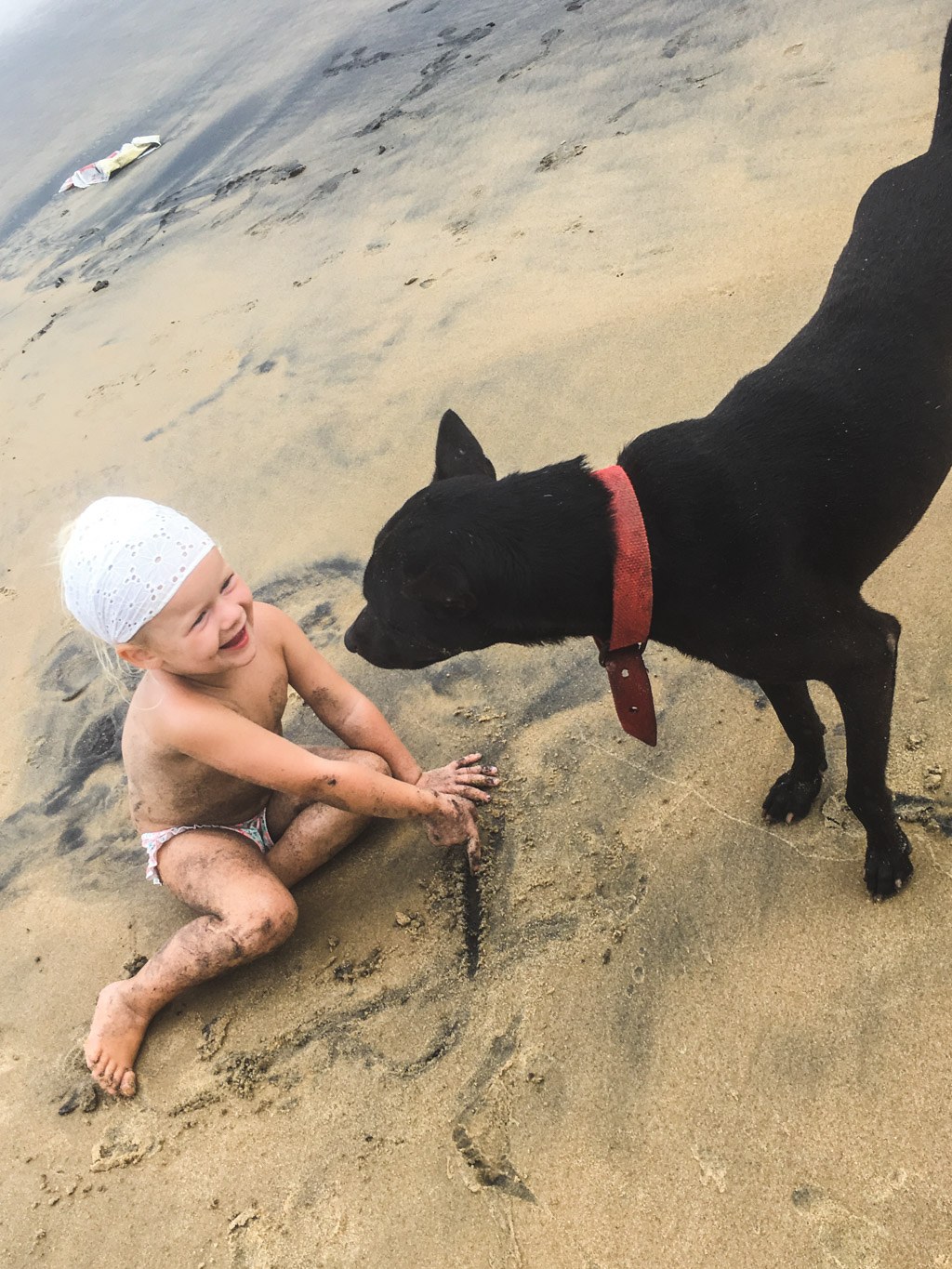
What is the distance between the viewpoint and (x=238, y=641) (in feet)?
8.51

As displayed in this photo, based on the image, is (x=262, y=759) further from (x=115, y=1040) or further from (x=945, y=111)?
(x=945, y=111)

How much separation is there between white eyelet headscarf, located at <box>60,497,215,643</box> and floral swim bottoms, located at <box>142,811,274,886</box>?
0.65 m

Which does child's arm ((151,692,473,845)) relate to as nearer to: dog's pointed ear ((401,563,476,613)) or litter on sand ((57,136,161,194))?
dog's pointed ear ((401,563,476,613))

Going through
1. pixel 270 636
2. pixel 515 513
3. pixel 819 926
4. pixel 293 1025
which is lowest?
pixel 819 926

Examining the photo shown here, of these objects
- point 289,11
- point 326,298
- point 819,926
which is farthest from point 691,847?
point 289,11

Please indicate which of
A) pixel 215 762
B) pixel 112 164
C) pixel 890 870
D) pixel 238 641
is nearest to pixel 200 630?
pixel 238 641

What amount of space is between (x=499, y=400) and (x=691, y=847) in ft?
7.93

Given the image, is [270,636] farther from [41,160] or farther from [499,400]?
[41,160]

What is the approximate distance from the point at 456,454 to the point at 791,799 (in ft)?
4.09

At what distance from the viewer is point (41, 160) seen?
1104 centimetres

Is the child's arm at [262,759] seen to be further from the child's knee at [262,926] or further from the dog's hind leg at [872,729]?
the dog's hind leg at [872,729]

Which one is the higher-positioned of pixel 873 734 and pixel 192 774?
pixel 192 774

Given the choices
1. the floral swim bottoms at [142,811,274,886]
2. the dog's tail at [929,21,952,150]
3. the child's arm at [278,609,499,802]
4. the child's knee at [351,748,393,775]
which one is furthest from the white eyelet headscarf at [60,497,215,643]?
the dog's tail at [929,21,952,150]

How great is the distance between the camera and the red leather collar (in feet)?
7.06
